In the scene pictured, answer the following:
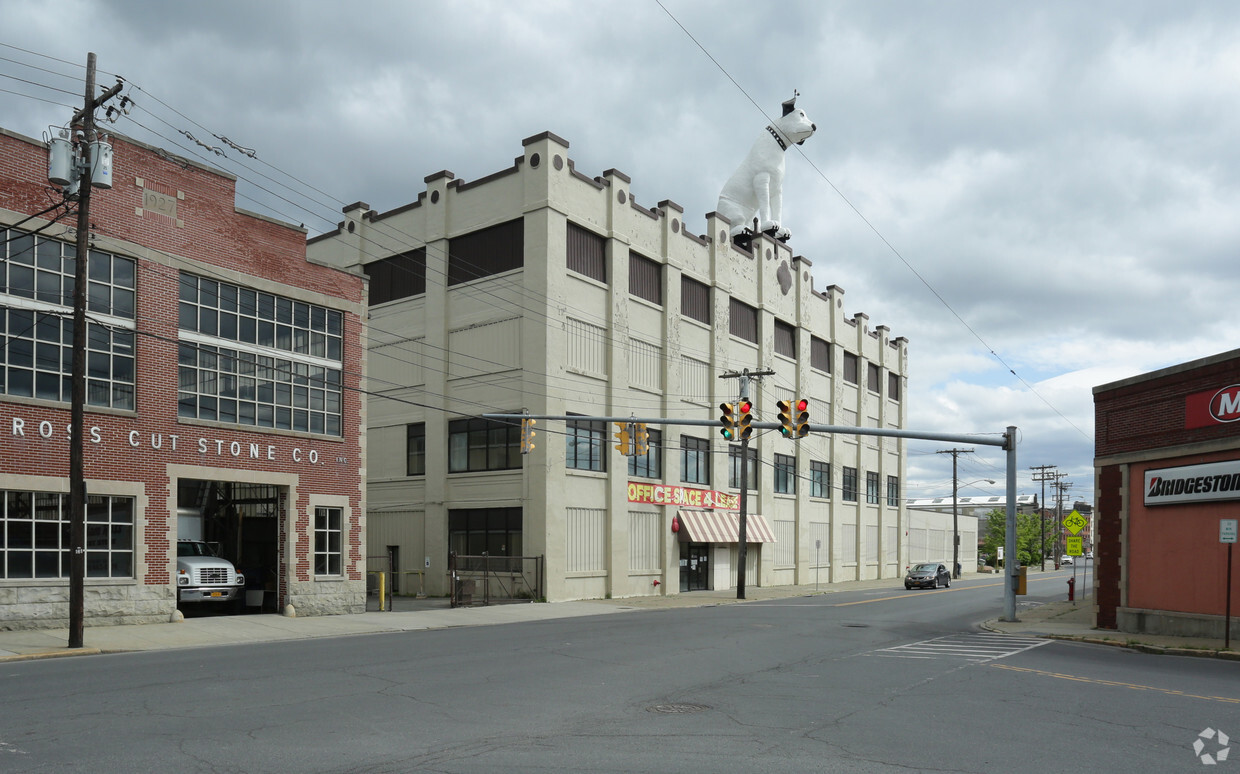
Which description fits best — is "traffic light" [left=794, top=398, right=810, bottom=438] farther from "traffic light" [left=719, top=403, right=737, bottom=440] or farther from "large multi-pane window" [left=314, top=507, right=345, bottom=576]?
"large multi-pane window" [left=314, top=507, right=345, bottom=576]

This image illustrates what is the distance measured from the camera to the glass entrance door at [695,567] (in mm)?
44438

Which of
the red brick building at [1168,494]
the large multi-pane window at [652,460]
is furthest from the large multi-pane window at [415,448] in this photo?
the red brick building at [1168,494]

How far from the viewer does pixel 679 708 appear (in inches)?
482

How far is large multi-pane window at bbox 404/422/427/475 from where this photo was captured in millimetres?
41138

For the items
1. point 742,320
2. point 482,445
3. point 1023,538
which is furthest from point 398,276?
point 1023,538

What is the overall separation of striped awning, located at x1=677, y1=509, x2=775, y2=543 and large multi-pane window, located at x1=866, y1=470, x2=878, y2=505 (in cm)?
1691

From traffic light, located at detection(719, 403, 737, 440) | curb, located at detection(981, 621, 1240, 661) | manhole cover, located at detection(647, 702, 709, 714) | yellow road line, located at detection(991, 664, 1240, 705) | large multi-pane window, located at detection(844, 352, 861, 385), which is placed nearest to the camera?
manhole cover, located at detection(647, 702, 709, 714)

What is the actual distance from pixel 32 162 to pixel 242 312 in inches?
247

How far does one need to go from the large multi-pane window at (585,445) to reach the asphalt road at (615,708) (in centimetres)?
1743

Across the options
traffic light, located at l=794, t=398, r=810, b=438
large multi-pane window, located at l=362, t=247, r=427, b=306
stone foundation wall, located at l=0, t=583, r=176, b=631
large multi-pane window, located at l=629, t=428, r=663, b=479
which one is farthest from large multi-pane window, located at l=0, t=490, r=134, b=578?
large multi-pane window, located at l=629, t=428, r=663, b=479

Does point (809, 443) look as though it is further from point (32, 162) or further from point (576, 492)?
point (32, 162)

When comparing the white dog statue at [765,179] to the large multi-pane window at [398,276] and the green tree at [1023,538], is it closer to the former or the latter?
the large multi-pane window at [398,276]

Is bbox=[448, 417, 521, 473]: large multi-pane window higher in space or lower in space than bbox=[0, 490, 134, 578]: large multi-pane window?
higher

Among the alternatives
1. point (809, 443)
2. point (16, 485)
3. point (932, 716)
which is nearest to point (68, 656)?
point (16, 485)
